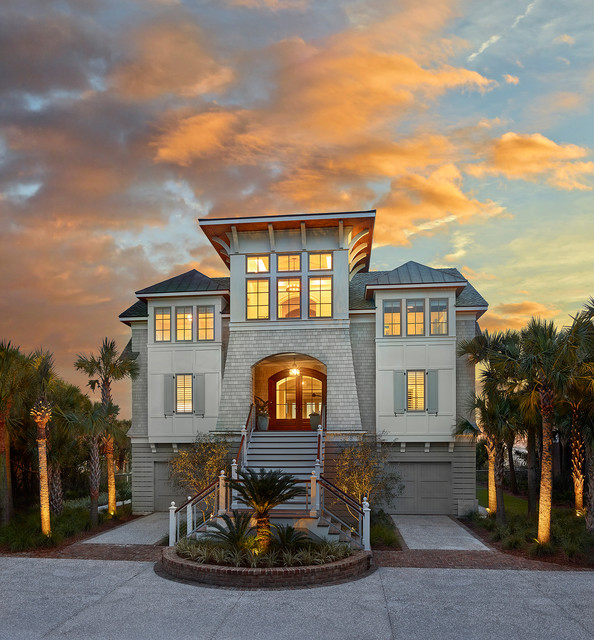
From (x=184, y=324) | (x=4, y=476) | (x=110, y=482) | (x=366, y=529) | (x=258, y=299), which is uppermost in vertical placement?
(x=258, y=299)

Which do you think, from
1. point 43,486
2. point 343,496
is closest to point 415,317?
point 343,496

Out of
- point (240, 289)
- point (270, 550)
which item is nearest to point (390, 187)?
point (240, 289)

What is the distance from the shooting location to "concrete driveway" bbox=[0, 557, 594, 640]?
835 centimetres

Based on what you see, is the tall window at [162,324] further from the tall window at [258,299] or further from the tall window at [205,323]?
the tall window at [258,299]

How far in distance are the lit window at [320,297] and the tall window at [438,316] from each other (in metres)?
3.63

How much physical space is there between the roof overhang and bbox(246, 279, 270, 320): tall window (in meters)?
1.35

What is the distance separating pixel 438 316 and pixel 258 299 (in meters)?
6.50

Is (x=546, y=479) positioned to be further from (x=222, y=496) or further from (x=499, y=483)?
(x=222, y=496)

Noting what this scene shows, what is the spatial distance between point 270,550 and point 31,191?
16.4m

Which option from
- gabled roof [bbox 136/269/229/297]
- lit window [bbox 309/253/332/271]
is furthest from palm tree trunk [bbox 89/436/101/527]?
lit window [bbox 309/253/332/271]

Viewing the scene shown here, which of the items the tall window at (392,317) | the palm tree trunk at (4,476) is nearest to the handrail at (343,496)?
the tall window at (392,317)

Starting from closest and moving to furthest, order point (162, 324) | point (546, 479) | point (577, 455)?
point (546, 479), point (577, 455), point (162, 324)

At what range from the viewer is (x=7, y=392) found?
16844 millimetres

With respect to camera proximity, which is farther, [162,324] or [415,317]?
[162,324]
